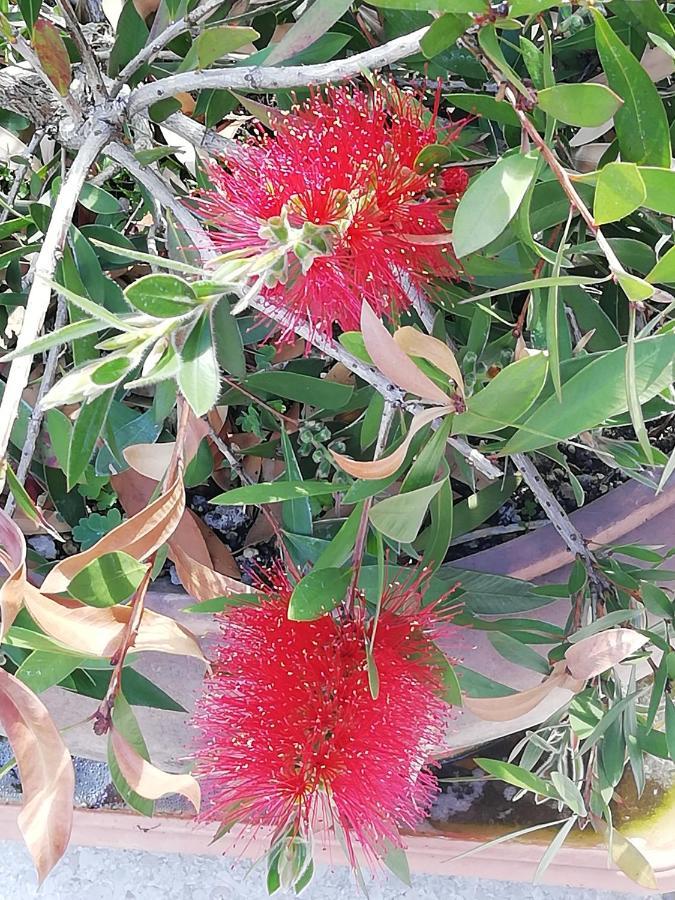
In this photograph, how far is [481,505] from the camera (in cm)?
52

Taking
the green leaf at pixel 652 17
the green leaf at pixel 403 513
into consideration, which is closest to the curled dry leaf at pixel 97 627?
the green leaf at pixel 403 513

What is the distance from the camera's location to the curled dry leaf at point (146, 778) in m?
0.34

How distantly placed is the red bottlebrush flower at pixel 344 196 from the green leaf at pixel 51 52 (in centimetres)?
9

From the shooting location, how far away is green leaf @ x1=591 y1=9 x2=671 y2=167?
30cm

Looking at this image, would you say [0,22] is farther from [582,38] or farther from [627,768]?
[627,768]

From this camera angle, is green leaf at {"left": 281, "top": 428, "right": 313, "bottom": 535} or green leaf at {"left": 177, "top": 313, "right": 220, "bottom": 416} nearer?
green leaf at {"left": 177, "top": 313, "right": 220, "bottom": 416}

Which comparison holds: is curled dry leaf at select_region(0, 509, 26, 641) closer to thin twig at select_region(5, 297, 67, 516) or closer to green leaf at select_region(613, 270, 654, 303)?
thin twig at select_region(5, 297, 67, 516)

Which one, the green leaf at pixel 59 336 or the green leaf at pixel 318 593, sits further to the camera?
the green leaf at pixel 318 593

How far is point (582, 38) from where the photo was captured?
1.30ft

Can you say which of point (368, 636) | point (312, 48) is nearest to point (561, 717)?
point (368, 636)

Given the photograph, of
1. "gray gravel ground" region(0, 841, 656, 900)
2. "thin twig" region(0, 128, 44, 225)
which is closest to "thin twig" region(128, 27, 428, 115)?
"thin twig" region(0, 128, 44, 225)

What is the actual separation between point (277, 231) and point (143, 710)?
1.37 ft

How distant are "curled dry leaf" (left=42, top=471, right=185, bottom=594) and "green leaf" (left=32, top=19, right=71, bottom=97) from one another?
0.67 feet

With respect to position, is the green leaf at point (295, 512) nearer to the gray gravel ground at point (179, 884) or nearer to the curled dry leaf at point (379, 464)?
the curled dry leaf at point (379, 464)
